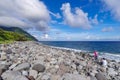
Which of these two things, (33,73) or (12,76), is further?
(33,73)

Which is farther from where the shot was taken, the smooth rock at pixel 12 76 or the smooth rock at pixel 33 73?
the smooth rock at pixel 33 73

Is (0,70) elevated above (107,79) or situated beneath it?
elevated above

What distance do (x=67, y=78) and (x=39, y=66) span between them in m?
3.20

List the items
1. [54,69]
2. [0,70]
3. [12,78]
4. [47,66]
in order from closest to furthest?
1. [12,78]
2. [0,70]
3. [54,69]
4. [47,66]

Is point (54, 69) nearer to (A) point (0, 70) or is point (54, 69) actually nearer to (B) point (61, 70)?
(B) point (61, 70)

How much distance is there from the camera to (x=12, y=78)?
33.5 ft

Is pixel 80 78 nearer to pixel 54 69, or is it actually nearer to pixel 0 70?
pixel 54 69

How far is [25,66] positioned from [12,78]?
2.70 meters

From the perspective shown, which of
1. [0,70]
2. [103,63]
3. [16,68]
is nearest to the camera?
[0,70]

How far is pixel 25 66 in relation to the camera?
1288 cm

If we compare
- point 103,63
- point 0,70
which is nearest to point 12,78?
point 0,70

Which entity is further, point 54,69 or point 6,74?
point 54,69

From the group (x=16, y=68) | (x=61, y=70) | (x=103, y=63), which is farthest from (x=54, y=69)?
(x=103, y=63)

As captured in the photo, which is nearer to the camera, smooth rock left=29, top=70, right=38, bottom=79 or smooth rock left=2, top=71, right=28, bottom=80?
smooth rock left=2, top=71, right=28, bottom=80
